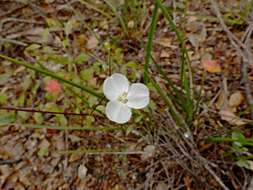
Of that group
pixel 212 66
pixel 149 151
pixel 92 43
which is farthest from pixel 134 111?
pixel 92 43

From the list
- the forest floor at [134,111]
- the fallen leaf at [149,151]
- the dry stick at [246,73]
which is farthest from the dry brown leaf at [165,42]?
the fallen leaf at [149,151]

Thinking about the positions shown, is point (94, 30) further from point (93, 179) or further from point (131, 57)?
point (93, 179)

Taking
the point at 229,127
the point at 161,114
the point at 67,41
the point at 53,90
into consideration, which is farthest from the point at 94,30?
the point at 229,127

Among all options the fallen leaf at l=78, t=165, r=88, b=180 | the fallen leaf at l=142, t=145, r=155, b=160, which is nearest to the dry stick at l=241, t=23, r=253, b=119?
the fallen leaf at l=142, t=145, r=155, b=160

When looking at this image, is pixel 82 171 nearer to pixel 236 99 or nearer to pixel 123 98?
pixel 123 98

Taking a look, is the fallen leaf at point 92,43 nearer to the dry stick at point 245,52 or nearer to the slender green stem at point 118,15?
the slender green stem at point 118,15

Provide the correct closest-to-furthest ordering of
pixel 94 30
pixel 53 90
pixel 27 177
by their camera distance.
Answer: pixel 27 177 < pixel 53 90 < pixel 94 30
